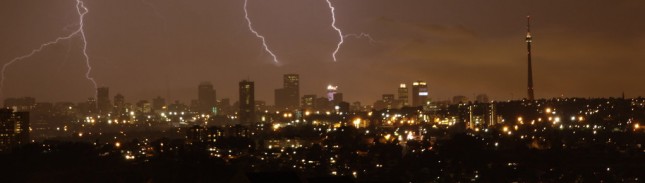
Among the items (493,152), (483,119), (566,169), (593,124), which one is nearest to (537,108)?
(483,119)

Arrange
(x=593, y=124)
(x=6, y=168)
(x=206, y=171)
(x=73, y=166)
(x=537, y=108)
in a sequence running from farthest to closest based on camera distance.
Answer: (x=537, y=108), (x=593, y=124), (x=73, y=166), (x=6, y=168), (x=206, y=171)

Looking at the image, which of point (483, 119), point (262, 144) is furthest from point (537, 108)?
point (262, 144)

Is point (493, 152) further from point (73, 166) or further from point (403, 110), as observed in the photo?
point (403, 110)

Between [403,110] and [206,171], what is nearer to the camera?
[206,171]

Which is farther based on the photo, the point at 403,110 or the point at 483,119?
the point at 403,110

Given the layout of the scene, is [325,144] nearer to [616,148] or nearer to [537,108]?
[616,148]

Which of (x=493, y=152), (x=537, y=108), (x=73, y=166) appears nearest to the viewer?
(x=73, y=166)
